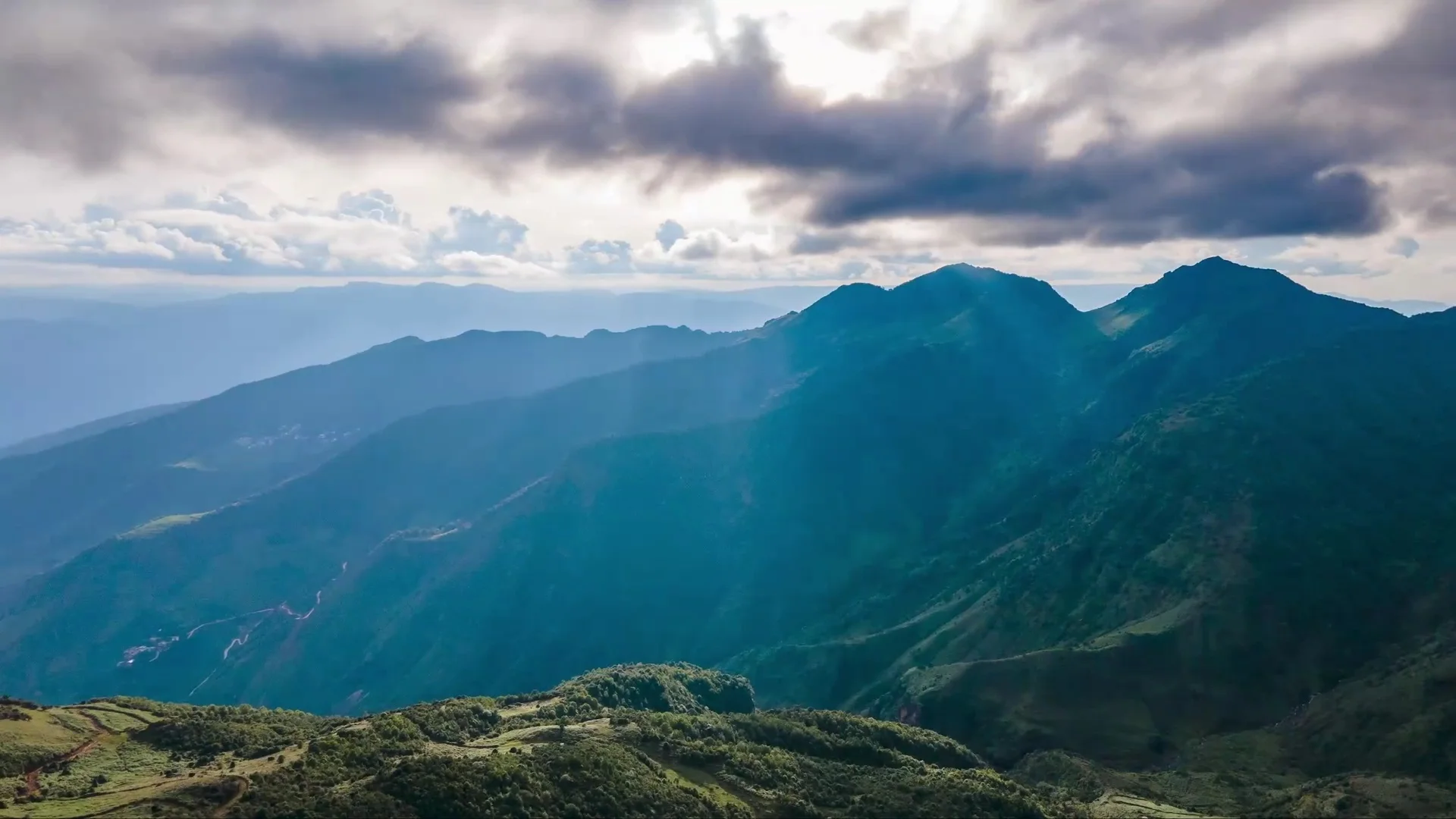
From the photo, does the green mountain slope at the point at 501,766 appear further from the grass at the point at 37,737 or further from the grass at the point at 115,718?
the grass at the point at 37,737

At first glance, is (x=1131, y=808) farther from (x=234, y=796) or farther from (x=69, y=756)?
(x=69, y=756)

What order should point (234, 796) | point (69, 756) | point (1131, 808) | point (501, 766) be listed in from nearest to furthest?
point (234, 796) → point (501, 766) → point (69, 756) → point (1131, 808)

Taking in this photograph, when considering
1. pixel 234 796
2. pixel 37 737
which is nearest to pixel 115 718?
Answer: pixel 37 737

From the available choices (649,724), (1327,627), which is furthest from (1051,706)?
(649,724)

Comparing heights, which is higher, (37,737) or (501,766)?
(501,766)

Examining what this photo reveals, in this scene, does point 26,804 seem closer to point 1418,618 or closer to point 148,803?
point 148,803

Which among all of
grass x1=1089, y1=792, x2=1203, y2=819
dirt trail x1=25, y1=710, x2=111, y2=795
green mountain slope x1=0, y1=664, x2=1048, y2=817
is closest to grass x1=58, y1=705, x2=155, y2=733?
green mountain slope x1=0, y1=664, x2=1048, y2=817
